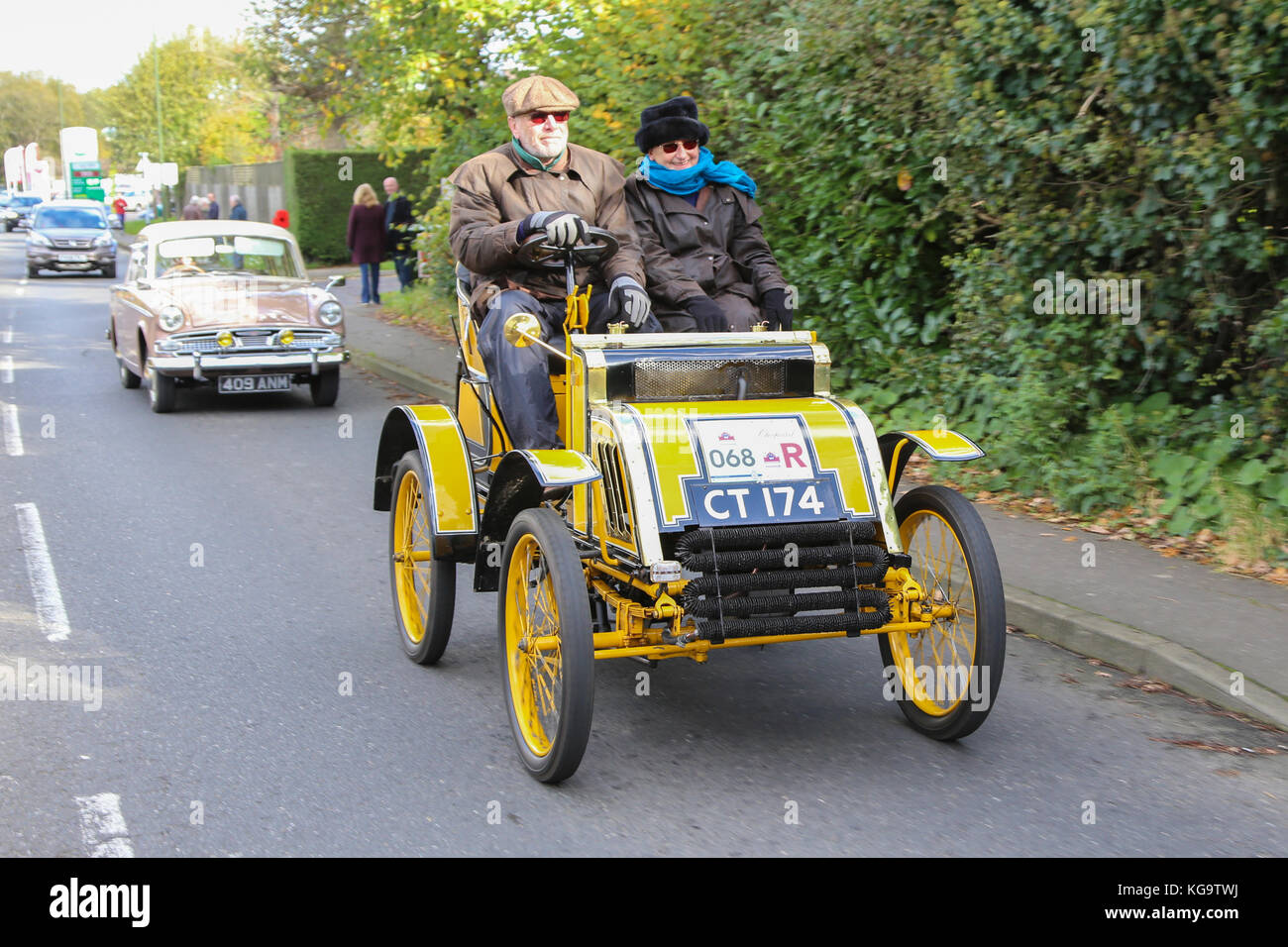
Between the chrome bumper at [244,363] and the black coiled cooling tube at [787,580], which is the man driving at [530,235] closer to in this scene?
the black coiled cooling tube at [787,580]

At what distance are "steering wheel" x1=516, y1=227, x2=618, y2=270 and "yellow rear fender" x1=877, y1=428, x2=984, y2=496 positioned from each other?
4.48ft

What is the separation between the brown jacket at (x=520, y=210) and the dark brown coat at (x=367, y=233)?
16.7m

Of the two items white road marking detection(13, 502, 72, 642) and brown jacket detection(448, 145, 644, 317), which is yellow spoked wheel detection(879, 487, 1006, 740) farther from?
white road marking detection(13, 502, 72, 642)

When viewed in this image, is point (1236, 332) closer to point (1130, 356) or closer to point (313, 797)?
point (1130, 356)

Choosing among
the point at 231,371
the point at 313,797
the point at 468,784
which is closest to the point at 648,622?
the point at 468,784

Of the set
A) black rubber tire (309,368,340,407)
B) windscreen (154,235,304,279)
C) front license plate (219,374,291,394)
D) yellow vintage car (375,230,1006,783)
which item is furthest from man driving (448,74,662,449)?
windscreen (154,235,304,279)

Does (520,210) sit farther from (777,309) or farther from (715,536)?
(715,536)

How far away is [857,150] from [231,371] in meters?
6.49

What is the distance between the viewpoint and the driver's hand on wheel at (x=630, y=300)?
17.9 feet

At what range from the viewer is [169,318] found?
43.1 feet

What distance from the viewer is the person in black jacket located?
22797mm

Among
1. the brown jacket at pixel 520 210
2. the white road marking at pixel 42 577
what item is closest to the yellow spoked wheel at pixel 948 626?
the brown jacket at pixel 520 210

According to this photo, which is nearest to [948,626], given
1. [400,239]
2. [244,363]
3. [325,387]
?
[244,363]
